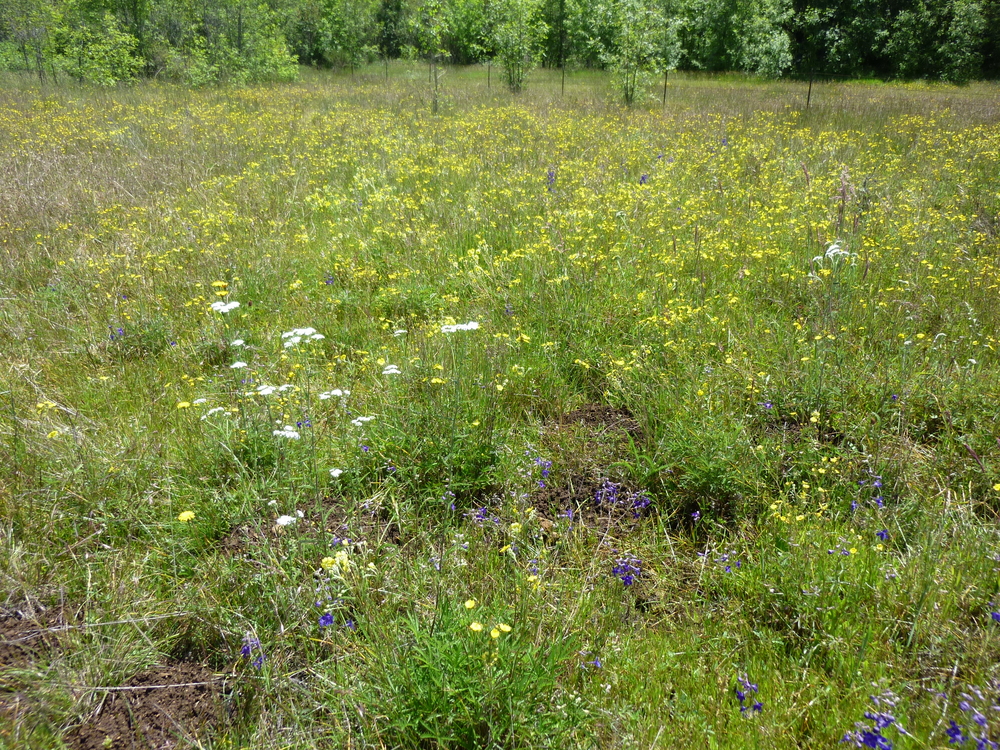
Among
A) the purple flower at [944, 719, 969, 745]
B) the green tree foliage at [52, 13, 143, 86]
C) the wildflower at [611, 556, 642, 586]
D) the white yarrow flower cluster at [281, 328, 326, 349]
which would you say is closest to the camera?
the purple flower at [944, 719, 969, 745]

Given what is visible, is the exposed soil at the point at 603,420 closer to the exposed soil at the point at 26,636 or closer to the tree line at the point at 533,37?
the exposed soil at the point at 26,636

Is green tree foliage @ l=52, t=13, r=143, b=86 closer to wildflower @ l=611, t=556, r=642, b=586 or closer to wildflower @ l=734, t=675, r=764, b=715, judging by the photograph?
wildflower @ l=611, t=556, r=642, b=586

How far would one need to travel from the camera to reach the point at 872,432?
2.78 meters

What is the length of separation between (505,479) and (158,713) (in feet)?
4.95

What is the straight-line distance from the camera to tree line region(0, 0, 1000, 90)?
781 inches

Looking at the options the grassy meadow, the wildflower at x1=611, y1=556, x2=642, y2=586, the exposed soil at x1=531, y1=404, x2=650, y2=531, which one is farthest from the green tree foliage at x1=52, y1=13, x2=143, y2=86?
the wildflower at x1=611, y1=556, x2=642, y2=586

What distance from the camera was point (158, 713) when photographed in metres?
1.72

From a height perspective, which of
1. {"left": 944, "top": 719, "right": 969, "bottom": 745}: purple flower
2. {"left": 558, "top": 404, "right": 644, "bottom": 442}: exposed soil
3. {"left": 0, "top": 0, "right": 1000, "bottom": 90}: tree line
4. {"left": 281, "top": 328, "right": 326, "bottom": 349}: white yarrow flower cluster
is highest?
{"left": 0, "top": 0, "right": 1000, "bottom": 90}: tree line

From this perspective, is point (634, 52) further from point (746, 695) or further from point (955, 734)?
point (955, 734)

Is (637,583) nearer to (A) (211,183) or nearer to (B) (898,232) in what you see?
(B) (898,232)

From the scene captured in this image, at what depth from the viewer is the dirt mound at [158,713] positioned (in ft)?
5.36

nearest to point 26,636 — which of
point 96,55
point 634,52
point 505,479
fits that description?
point 505,479

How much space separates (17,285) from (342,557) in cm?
485

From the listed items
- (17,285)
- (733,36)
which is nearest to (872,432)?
(17,285)
